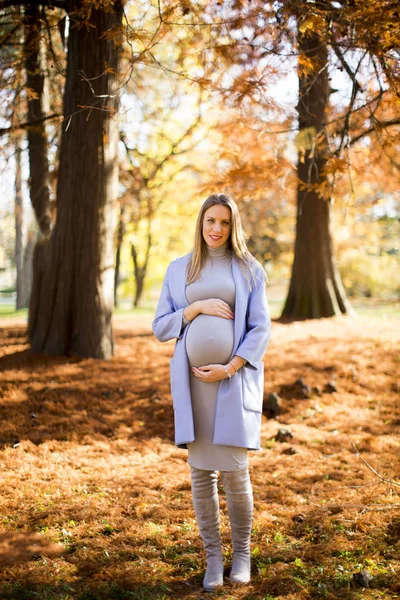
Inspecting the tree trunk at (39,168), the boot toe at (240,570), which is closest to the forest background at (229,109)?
the tree trunk at (39,168)

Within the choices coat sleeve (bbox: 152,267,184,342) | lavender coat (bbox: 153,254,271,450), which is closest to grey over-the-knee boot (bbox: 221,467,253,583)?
lavender coat (bbox: 153,254,271,450)

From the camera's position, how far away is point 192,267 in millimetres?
3199

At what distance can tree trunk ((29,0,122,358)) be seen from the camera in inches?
284

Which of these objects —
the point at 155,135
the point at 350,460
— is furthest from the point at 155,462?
the point at 155,135

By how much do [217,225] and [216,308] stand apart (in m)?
0.47

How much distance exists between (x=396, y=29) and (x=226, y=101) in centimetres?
184

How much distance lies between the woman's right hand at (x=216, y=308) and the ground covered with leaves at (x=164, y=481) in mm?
1464

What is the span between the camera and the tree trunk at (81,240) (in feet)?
23.7

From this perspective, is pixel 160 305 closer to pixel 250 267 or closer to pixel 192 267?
pixel 192 267

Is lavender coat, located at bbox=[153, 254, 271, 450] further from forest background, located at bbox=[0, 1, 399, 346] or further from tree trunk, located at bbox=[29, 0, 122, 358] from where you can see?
tree trunk, located at bbox=[29, 0, 122, 358]

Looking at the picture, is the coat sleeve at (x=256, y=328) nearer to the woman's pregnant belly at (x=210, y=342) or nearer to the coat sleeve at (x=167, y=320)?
the woman's pregnant belly at (x=210, y=342)

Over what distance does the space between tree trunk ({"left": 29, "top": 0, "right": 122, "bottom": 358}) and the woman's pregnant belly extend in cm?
453

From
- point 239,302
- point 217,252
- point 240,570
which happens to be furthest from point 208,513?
point 217,252

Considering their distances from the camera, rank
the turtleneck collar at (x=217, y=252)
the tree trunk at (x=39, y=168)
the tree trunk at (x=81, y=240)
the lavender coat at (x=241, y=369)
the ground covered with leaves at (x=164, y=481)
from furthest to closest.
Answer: the tree trunk at (x=39, y=168), the tree trunk at (x=81, y=240), the turtleneck collar at (x=217, y=252), the ground covered with leaves at (x=164, y=481), the lavender coat at (x=241, y=369)
